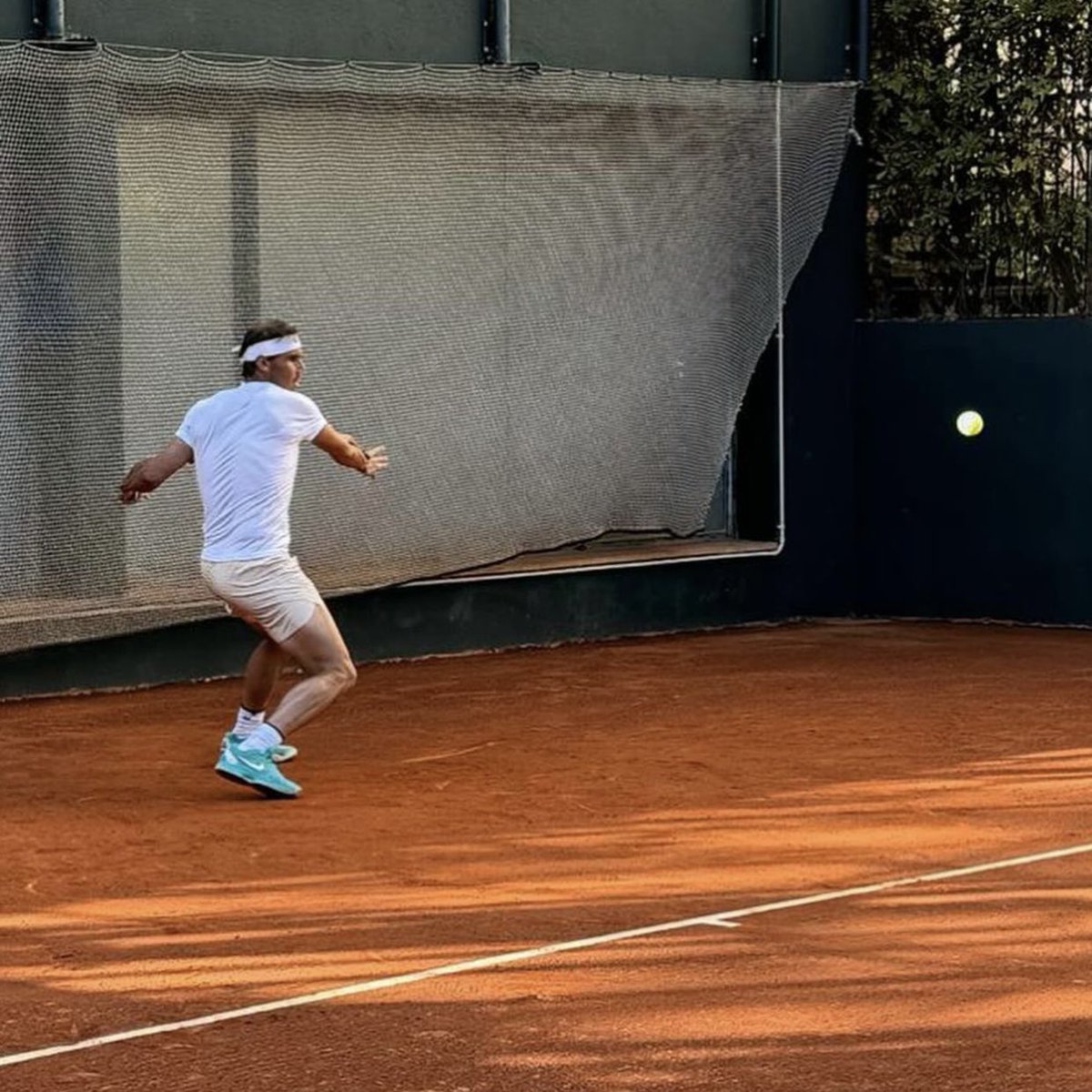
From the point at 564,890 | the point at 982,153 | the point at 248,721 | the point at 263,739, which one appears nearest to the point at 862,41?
the point at 982,153

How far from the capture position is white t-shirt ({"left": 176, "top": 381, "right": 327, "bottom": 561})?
9.41m

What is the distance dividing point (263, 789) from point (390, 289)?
4643 millimetres

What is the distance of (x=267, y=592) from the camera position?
30.9ft

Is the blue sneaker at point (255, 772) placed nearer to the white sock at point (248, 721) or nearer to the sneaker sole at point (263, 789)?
the sneaker sole at point (263, 789)

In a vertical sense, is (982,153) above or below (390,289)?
above

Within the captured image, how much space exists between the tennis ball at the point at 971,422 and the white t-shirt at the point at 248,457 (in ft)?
25.6

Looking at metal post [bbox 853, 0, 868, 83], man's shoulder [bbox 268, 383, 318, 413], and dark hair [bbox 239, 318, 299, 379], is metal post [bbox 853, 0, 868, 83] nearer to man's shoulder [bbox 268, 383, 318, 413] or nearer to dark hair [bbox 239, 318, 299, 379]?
dark hair [bbox 239, 318, 299, 379]

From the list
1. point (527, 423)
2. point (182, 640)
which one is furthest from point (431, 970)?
point (527, 423)

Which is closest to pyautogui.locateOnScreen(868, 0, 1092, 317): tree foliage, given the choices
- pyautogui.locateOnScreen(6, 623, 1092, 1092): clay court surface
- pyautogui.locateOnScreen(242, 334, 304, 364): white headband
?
pyautogui.locateOnScreen(6, 623, 1092, 1092): clay court surface

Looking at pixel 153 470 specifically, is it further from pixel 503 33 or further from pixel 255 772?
pixel 503 33

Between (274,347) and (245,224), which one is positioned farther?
(245,224)

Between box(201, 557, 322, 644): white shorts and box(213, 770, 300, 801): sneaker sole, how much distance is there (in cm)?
57

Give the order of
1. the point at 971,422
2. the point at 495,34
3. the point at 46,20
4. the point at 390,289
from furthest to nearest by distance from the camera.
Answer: the point at 971,422 < the point at 495,34 < the point at 390,289 < the point at 46,20

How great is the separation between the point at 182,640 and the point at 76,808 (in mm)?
3911
